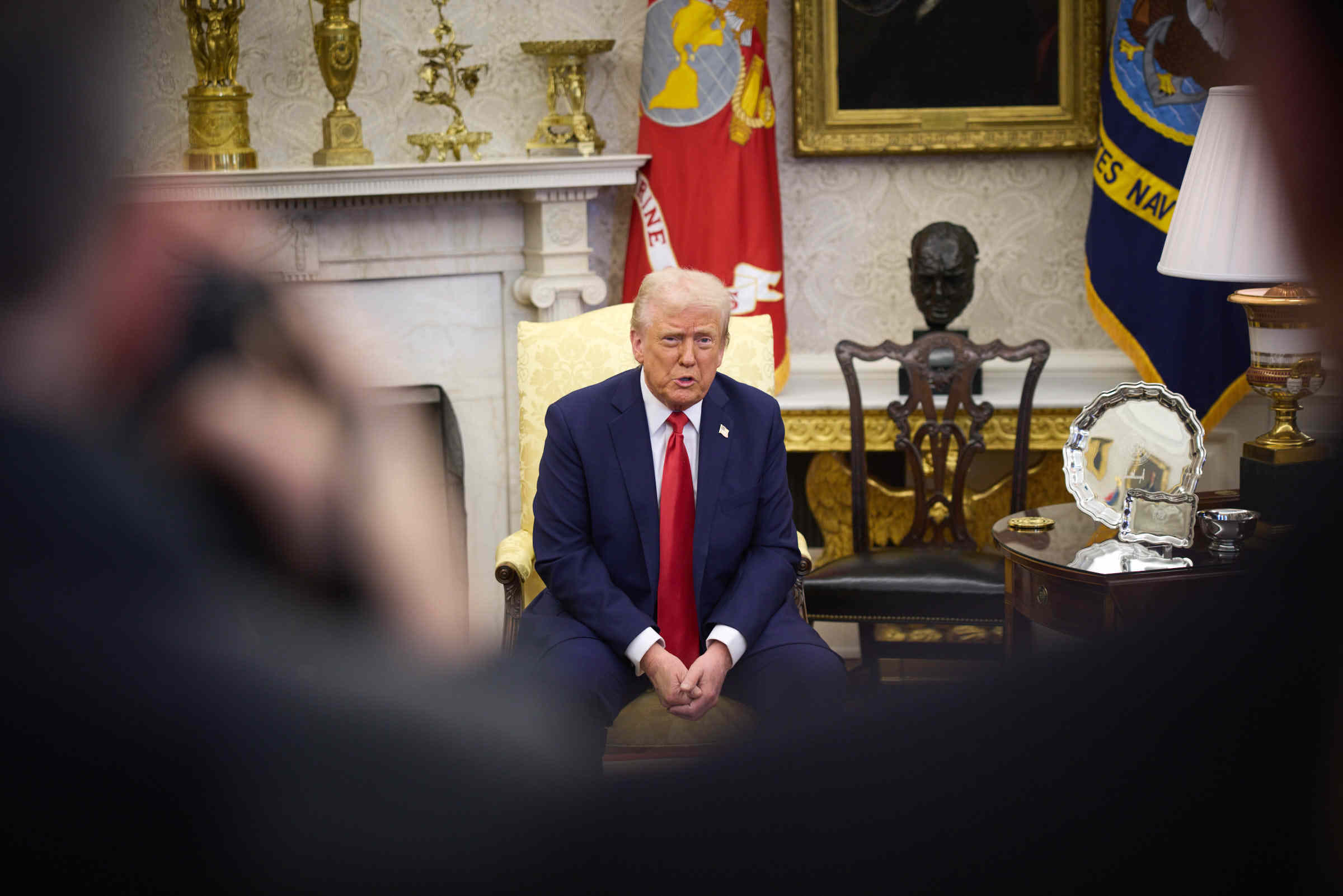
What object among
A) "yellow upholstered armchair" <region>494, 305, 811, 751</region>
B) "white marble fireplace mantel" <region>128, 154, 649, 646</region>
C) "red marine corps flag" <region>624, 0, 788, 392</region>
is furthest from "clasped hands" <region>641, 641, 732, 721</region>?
"red marine corps flag" <region>624, 0, 788, 392</region>

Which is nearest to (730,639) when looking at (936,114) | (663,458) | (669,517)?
(669,517)

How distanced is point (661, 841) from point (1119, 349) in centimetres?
418

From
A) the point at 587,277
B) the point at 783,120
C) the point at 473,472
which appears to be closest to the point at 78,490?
the point at 473,472

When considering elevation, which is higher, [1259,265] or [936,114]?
[936,114]

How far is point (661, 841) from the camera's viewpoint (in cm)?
21

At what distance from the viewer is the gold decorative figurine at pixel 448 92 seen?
11.5 feet

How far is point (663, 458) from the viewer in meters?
2.22

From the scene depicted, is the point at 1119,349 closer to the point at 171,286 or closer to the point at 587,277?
the point at 587,277

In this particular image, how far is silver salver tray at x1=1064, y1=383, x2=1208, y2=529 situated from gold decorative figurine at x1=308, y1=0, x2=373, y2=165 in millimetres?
2146

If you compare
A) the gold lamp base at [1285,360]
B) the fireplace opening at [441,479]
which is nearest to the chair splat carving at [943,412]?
the gold lamp base at [1285,360]

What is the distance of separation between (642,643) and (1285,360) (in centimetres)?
156

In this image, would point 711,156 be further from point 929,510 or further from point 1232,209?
point 1232,209

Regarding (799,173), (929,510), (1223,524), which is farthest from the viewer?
(799,173)

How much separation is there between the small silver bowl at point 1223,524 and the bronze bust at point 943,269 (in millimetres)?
1071
